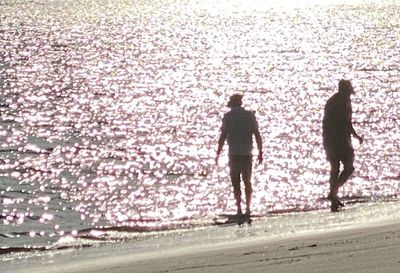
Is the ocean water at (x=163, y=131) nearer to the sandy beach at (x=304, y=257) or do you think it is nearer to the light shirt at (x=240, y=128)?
the light shirt at (x=240, y=128)

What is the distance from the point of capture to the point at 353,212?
14.7 m

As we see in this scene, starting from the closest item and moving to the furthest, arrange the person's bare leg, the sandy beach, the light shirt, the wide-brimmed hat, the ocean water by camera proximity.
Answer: the sandy beach < the light shirt < the wide-brimmed hat < the person's bare leg < the ocean water

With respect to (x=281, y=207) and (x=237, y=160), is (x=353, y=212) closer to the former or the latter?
(x=237, y=160)

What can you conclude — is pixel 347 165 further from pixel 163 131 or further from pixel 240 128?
pixel 163 131

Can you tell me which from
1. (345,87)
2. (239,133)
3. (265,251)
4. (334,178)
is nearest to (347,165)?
(334,178)

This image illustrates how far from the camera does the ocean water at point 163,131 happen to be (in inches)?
861

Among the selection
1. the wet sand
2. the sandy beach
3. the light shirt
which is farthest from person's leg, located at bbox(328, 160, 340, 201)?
the sandy beach

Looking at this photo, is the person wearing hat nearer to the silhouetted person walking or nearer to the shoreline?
the shoreline

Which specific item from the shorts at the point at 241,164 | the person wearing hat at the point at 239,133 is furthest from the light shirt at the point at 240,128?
the shorts at the point at 241,164

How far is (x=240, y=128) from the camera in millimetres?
13852

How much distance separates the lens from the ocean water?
21.9 m

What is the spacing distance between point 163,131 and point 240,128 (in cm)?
2830

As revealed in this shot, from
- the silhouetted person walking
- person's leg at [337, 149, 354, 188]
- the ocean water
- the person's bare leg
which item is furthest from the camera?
the ocean water

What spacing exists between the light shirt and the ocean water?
3.24 m
